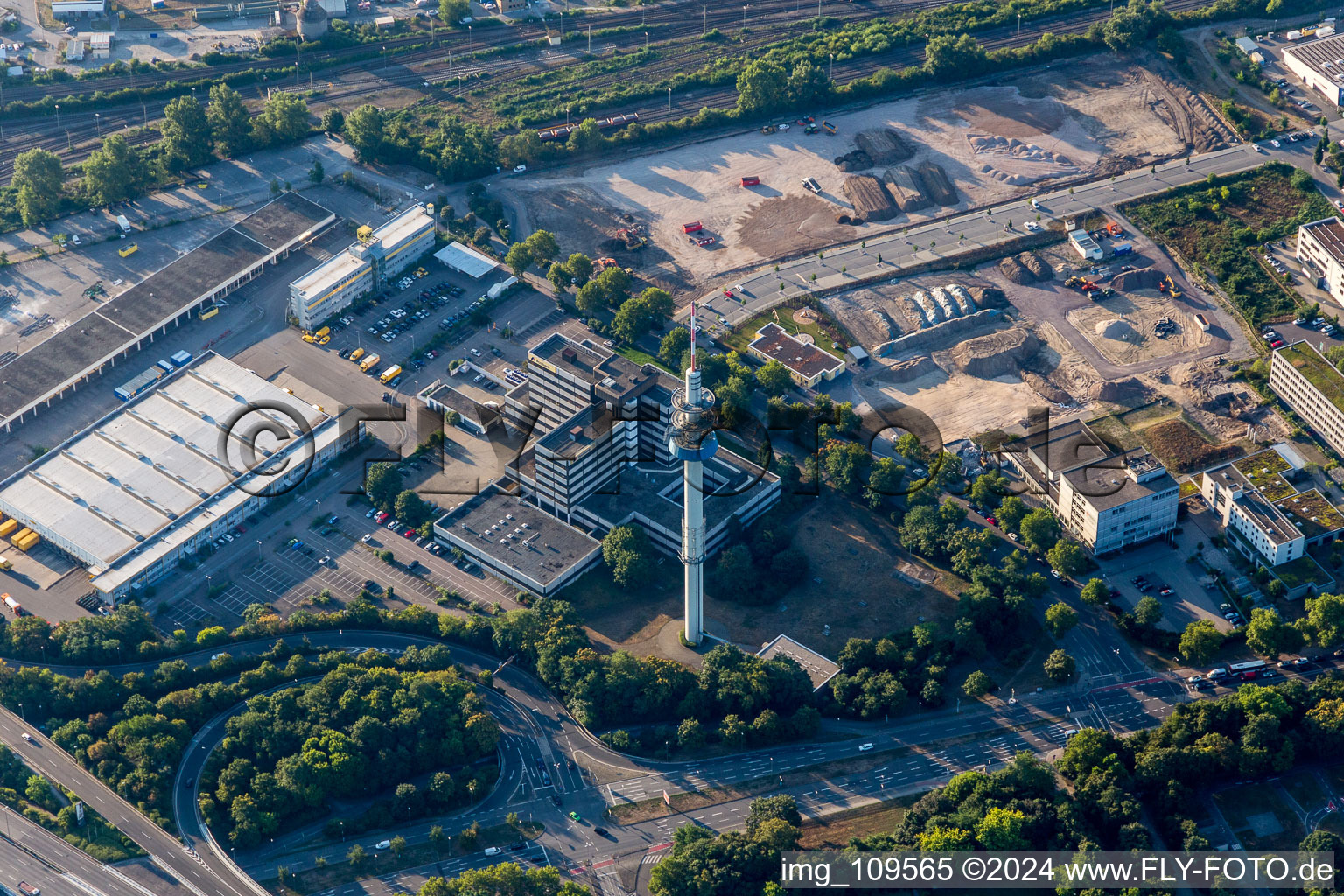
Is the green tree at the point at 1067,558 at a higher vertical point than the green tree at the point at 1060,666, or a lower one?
higher

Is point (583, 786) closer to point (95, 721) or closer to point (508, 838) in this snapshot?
point (508, 838)

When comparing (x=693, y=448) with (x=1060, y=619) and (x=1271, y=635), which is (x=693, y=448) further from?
(x=1271, y=635)

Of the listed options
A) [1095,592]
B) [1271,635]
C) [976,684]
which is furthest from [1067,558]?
[1271,635]

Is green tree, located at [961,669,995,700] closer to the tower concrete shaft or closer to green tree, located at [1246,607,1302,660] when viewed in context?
green tree, located at [1246,607,1302,660]

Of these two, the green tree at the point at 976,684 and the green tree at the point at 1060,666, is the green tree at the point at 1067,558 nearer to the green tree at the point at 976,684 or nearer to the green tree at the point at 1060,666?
the green tree at the point at 1060,666

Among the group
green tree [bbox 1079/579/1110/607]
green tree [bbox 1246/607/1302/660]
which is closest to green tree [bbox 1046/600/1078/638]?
green tree [bbox 1079/579/1110/607]

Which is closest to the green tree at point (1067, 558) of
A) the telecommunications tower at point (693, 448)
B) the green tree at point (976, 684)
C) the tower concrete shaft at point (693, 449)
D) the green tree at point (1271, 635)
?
the green tree at point (976, 684)
